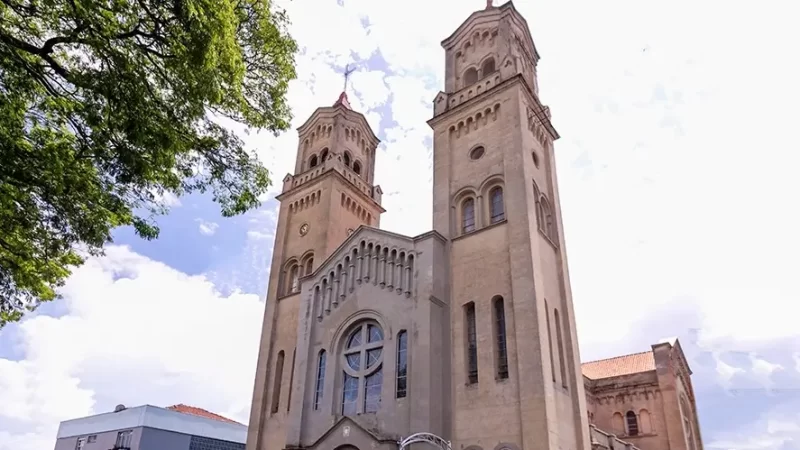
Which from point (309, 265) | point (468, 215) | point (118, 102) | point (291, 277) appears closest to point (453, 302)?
point (468, 215)

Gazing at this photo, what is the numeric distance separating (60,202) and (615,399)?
3343 cm

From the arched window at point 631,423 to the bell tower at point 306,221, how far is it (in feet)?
64.0

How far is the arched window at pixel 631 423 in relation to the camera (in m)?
33.4

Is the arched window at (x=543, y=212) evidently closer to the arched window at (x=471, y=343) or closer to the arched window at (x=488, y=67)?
the arched window at (x=471, y=343)

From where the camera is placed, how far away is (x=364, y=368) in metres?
21.7

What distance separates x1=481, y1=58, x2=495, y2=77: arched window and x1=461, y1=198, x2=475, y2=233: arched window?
7.39 meters

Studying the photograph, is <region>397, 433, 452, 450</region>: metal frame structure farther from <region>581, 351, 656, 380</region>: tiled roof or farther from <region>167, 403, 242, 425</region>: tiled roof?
<region>167, 403, 242, 425</region>: tiled roof

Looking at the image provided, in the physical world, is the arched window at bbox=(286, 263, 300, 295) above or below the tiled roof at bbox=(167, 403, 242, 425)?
above

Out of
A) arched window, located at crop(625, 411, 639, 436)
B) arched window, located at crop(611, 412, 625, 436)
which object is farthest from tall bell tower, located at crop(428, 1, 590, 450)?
arched window, located at crop(611, 412, 625, 436)

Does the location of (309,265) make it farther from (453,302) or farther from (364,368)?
(453,302)

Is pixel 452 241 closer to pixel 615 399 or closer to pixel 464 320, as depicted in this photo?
pixel 464 320

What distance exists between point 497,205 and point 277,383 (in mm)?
13980

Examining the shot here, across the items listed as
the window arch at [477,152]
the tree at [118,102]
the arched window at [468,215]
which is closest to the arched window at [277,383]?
the arched window at [468,215]

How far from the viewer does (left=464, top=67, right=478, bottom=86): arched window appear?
2795cm
